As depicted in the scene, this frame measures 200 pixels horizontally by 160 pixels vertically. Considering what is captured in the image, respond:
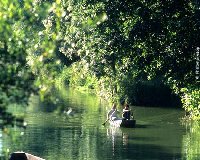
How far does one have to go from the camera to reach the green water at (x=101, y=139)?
23047 mm

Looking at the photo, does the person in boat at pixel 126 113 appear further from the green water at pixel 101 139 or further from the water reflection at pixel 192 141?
the water reflection at pixel 192 141

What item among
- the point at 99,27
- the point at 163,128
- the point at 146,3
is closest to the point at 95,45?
the point at 99,27

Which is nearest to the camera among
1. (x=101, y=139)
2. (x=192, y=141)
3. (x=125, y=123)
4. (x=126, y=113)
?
(x=101, y=139)

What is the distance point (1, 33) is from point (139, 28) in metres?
14.1

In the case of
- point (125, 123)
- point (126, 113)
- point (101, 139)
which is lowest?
point (101, 139)

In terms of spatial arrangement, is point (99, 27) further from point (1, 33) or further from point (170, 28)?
point (1, 33)

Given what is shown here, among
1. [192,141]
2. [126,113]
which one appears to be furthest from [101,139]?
[126,113]

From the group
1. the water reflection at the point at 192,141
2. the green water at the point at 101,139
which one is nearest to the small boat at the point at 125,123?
the green water at the point at 101,139

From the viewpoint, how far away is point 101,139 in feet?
89.4

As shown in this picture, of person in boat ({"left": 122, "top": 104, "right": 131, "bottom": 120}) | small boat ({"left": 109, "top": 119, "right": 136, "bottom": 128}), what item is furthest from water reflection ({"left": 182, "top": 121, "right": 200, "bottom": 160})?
person in boat ({"left": 122, "top": 104, "right": 131, "bottom": 120})

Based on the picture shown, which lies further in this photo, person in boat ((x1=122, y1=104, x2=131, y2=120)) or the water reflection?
person in boat ((x1=122, y1=104, x2=131, y2=120))

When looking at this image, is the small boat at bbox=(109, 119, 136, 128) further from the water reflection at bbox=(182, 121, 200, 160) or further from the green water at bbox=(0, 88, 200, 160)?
the water reflection at bbox=(182, 121, 200, 160)

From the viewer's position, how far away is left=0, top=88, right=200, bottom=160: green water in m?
23.0

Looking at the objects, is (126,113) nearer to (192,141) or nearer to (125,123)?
(125,123)
